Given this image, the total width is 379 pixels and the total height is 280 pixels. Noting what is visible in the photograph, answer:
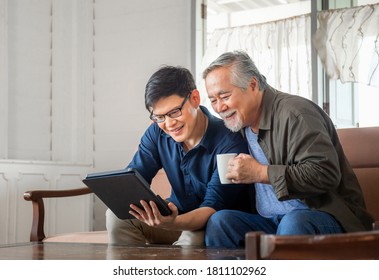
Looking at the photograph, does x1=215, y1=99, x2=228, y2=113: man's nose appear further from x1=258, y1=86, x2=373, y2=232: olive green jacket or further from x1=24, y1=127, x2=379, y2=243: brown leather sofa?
x1=24, y1=127, x2=379, y2=243: brown leather sofa

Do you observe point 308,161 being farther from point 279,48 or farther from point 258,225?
point 279,48

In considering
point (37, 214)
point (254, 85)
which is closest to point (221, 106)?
point (254, 85)

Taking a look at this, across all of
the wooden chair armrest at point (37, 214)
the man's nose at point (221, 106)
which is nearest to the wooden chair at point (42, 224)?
the wooden chair armrest at point (37, 214)

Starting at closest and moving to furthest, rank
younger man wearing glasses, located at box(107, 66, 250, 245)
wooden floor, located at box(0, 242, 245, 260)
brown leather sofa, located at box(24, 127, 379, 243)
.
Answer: wooden floor, located at box(0, 242, 245, 260) → younger man wearing glasses, located at box(107, 66, 250, 245) → brown leather sofa, located at box(24, 127, 379, 243)

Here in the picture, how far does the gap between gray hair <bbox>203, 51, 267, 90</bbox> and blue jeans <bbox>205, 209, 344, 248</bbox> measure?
0.47 m

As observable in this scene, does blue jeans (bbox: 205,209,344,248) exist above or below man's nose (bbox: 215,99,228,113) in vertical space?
below

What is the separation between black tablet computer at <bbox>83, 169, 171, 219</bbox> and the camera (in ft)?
5.67

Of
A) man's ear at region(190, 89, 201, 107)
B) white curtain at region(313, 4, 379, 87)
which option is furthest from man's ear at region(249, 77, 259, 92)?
white curtain at region(313, 4, 379, 87)

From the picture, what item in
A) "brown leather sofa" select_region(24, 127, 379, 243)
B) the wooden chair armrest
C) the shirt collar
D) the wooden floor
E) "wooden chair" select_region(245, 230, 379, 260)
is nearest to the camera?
"wooden chair" select_region(245, 230, 379, 260)

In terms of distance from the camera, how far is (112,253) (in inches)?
63.8

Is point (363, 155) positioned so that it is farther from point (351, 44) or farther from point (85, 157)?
point (85, 157)

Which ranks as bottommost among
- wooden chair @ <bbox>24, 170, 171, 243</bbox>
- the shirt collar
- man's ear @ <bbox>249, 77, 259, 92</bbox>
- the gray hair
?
wooden chair @ <bbox>24, 170, 171, 243</bbox>

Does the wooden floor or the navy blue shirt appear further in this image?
the navy blue shirt
